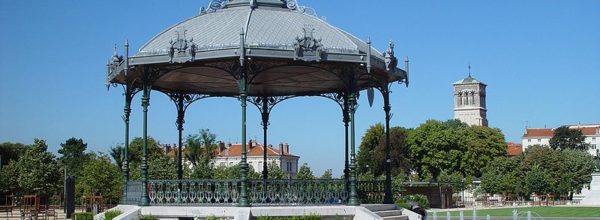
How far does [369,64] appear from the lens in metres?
22.4

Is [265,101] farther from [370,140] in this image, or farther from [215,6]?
[370,140]

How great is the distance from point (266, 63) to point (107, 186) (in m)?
37.7

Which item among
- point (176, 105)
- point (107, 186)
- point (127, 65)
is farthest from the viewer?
point (107, 186)

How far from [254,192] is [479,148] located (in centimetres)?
9763

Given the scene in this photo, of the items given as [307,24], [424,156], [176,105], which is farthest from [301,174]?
[424,156]

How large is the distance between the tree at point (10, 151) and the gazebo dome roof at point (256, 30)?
74349mm

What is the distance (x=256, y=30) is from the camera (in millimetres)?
22547

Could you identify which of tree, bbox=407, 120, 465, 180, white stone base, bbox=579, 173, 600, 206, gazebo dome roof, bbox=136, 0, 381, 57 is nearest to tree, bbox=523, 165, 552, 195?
white stone base, bbox=579, 173, 600, 206

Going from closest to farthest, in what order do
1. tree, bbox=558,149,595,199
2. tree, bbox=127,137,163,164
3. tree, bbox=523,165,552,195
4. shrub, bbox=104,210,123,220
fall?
shrub, bbox=104,210,123,220 < tree, bbox=127,137,163,164 < tree, bbox=523,165,552,195 < tree, bbox=558,149,595,199

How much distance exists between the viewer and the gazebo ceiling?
21.7 metres

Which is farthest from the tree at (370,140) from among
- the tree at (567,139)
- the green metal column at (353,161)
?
the green metal column at (353,161)

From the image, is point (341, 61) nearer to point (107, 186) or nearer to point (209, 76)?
point (209, 76)

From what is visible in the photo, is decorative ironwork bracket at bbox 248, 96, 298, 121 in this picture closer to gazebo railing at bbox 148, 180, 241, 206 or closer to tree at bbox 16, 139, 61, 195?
gazebo railing at bbox 148, 180, 241, 206

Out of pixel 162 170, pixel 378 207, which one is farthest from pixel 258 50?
pixel 162 170
